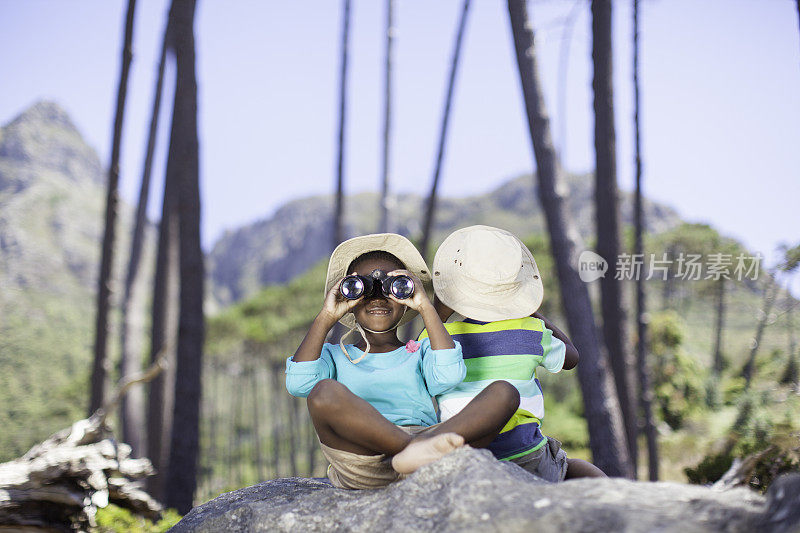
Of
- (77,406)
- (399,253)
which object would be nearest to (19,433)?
(77,406)

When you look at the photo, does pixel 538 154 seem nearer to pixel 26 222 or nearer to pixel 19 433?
pixel 19 433

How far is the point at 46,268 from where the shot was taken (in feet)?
189

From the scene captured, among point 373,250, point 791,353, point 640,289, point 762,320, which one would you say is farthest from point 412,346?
point 762,320

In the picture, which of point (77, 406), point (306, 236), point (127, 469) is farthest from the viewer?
point (306, 236)

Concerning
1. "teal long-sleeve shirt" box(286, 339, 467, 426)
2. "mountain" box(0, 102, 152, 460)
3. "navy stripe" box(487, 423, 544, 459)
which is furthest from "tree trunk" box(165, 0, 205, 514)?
"navy stripe" box(487, 423, 544, 459)

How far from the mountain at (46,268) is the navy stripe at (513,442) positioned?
584 centimetres

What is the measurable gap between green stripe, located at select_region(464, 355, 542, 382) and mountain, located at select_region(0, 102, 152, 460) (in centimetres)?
574

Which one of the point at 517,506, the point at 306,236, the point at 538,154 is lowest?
the point at 306,236

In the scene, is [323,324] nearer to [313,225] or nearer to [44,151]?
[44,151]

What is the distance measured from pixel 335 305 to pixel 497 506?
1125 mm

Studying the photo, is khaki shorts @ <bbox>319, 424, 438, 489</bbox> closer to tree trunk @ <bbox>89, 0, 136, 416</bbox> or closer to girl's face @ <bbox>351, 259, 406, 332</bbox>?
girl's face @ <bbox>351, 259, 406, 332</bbox>

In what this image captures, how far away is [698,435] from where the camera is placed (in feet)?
42.4

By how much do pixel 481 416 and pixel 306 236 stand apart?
471 feet

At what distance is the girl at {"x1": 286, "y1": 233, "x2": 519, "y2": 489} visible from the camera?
7.90ft
